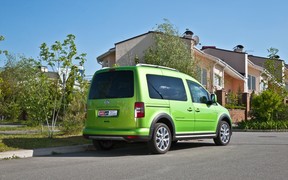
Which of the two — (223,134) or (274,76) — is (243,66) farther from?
(223,134)

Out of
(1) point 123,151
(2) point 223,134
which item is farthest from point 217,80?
(1) point 123,151

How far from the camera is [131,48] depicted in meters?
35.7

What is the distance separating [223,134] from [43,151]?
568cm

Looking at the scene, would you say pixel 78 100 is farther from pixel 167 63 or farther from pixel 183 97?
pixel 167 63

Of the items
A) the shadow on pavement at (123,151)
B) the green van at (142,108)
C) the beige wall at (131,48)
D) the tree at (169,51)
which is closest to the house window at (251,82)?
the beige wall at (131,48)

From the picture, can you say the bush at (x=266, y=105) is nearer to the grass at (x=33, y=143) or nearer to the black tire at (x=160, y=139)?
the grass at (x=33, y=143)

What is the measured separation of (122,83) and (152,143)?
1.70 meters

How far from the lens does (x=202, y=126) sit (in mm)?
11898

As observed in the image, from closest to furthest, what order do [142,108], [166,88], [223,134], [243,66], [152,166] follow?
[152,166], [142,108], [166,88], [223,134], [243,66]

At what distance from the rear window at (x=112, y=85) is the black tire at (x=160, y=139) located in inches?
44.6

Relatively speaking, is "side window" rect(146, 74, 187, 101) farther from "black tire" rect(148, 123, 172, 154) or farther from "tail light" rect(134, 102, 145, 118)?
"black tire" rect(148, 123, 172, 154)

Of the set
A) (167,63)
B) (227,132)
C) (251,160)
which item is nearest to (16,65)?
(167,63)

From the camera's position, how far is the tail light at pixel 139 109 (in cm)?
986

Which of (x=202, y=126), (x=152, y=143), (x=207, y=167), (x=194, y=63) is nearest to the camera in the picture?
(x=207, y=167)
